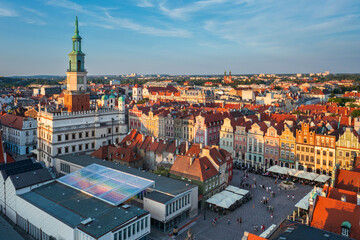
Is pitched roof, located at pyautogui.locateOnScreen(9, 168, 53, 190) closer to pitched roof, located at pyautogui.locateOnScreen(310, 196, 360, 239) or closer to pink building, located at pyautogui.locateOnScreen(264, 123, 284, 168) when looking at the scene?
pitched roof, located at pyautogui.locateOnScreen(310, 196, 360, 239)

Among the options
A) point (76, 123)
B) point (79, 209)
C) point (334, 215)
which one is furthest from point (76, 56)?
point (334, 215)

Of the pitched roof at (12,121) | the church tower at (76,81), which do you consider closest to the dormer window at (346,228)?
the church tower at (76,81)

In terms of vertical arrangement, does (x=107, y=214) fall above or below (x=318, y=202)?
below

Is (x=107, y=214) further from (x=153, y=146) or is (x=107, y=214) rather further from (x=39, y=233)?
(x=153, y=146)

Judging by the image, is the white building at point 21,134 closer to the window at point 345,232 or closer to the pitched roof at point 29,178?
the pitched roof at point 29,178

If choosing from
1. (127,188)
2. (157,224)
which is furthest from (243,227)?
(127,188)

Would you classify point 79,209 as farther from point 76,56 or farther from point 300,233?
point 76,56

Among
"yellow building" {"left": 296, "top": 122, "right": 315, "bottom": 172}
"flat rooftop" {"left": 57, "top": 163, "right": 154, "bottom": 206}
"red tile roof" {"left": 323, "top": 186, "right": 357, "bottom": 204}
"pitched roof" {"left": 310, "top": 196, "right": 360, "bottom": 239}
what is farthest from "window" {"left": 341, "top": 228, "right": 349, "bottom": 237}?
"yellow building" {"left": 296, "top": 122, "right": 315, "bottom": 172}

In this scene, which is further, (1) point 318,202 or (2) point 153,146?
(2) point 153,146
